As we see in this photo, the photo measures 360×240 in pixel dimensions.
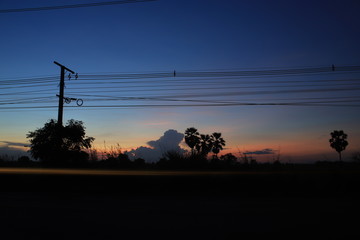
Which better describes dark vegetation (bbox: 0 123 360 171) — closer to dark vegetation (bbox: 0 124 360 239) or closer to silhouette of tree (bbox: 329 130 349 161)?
dark vegetation (bbox: 0 124 360 239)

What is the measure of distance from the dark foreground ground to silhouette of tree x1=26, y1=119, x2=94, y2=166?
1187cm

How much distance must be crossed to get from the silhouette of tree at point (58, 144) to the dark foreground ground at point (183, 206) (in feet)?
39.0

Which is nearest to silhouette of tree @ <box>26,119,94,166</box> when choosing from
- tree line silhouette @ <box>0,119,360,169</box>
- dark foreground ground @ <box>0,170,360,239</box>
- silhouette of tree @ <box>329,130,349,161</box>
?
tree line silhouette @ <box>0,119,360,169</box>

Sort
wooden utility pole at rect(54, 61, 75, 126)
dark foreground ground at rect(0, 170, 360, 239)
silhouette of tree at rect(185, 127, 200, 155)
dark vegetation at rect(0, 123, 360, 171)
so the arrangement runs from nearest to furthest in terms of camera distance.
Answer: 1. dark foreground ground at rect(0, 170, 360, 239)
2. dark vegetation at rect(0, 123, 360, 171)
3. wooden utility pole at rect(54, 61, 75, 126)
4. silhouette of tree at rect(185, 127, 200, 155)

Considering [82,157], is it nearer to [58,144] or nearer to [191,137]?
[58,144]

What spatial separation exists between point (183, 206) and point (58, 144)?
59.0ft

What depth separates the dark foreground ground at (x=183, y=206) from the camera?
147 inches

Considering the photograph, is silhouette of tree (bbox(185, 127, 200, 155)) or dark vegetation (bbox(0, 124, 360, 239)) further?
silhouette of tree (bbox(185, 127, 200, 155))

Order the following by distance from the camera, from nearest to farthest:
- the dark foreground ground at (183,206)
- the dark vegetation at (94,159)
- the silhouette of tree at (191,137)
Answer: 1. the dark foreground ground at (183,206)
2. the dark vegetation at (94,159)
3. the silhouette of tree at (191,137)

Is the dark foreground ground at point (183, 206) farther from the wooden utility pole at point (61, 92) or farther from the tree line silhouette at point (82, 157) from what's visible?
the wooden utility pole at point (61, 92)

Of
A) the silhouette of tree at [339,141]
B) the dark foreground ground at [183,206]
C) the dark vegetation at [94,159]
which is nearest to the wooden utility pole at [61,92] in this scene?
the dark vegetation at [94,159]

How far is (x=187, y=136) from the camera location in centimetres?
4616

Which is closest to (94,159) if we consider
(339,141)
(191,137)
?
(191,137)

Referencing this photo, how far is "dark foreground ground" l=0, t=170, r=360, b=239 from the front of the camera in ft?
12.2
